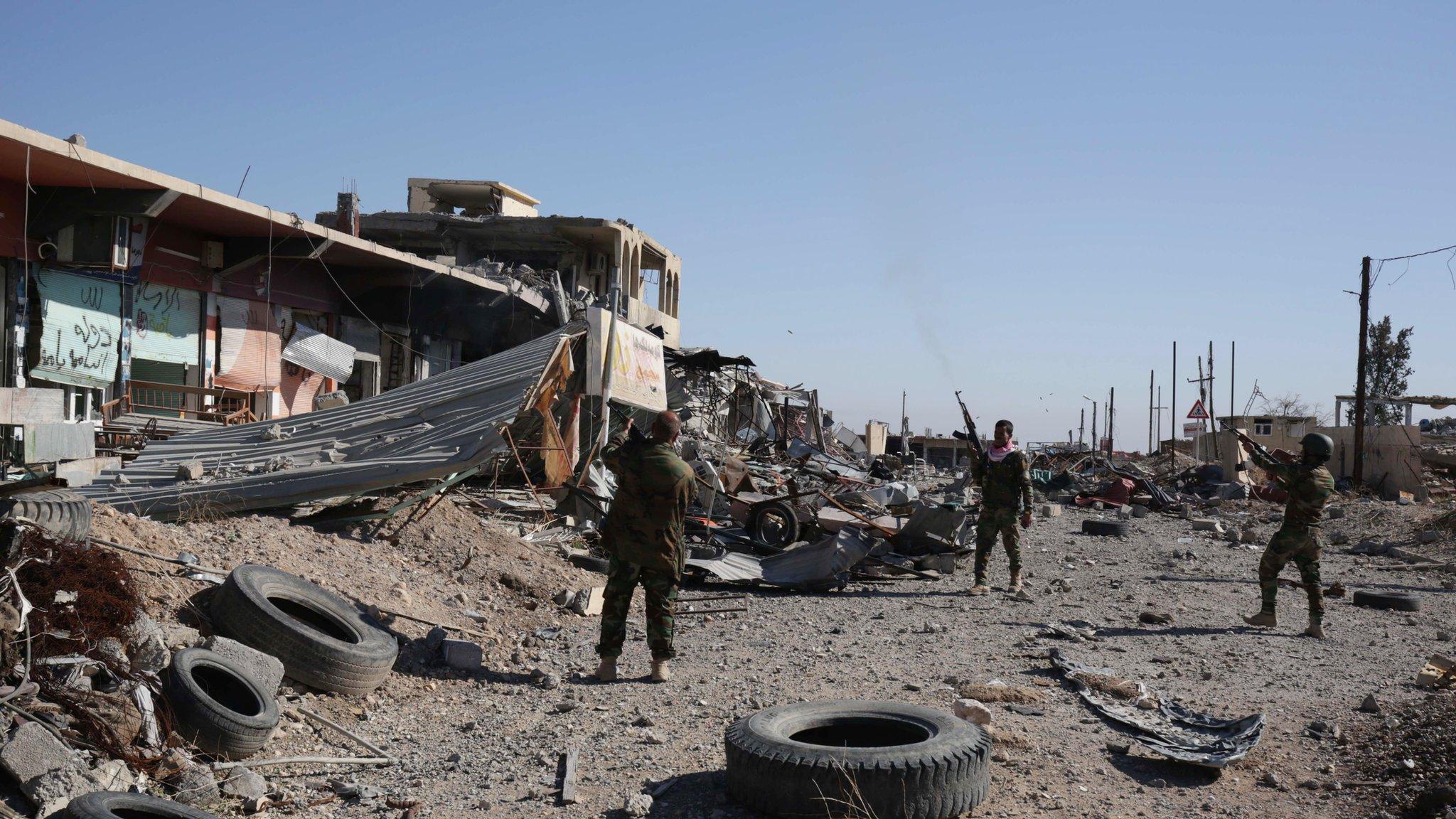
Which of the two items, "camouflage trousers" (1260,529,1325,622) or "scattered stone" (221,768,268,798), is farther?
"camouflage trousers" (1260,529,1325,622)

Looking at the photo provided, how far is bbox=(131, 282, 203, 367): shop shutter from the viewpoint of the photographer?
1401 cm

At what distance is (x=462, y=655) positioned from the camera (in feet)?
21.6

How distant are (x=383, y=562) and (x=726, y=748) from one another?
15.9 ft

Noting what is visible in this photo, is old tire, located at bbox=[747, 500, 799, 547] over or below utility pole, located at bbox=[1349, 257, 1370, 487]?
below

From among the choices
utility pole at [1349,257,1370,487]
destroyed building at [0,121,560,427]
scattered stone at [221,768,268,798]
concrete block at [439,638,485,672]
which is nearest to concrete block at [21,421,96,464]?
destroyed building at [0,121,560,427]

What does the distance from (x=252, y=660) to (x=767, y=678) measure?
2.94m

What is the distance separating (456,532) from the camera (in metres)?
9.46

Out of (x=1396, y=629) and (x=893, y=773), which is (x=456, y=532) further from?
(x=1396, y=629)

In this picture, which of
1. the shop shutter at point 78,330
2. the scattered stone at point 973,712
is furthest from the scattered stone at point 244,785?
the shop shutter at point 78,330

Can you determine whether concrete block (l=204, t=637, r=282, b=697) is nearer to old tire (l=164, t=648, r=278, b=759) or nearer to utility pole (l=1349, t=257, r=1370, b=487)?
old tire (l=164, t=648, r=278, b=759)

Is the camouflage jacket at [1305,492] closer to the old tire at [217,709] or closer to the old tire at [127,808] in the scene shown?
the old tire at [217,709]

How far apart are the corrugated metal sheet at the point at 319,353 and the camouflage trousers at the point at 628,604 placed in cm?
1264

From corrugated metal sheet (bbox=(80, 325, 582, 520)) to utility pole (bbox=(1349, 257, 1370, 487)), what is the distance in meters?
22.0

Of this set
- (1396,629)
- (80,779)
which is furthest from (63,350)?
(1396,629)
